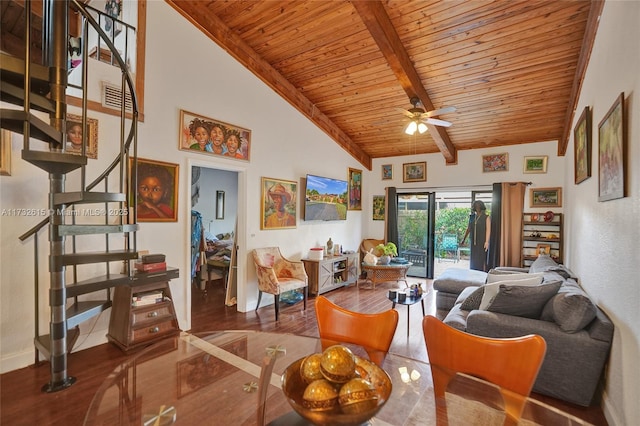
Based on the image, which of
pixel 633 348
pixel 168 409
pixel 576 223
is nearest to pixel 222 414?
pixel 168 409

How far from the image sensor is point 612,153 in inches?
77.8

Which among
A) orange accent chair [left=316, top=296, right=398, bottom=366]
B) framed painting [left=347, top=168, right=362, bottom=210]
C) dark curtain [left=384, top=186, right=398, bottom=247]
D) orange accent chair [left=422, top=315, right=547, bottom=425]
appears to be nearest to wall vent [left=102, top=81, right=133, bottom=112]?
orange accent chair [left=316, top=296, right=398, bottom=366]

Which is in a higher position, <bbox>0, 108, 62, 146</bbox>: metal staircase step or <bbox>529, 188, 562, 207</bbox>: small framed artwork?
<bbox>0, 108, 62, 146</bbox>: metal staircase step

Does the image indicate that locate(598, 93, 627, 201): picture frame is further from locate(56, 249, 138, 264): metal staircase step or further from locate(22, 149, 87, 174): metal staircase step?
locate(56, 249, 138, 264): metal staircase step

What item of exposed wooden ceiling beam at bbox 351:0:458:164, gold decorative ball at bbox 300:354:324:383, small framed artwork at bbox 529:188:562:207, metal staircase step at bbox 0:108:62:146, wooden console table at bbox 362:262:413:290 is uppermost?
exposed wooden ceiling beam at bbox 351:0:458:164

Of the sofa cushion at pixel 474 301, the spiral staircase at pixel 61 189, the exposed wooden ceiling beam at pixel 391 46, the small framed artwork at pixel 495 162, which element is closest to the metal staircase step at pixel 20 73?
the spiral staircase at pixel 61 189

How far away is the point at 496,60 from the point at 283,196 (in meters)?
3.40

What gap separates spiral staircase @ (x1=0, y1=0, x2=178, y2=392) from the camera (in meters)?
1.75

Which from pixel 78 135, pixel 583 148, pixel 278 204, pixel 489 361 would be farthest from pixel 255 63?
pixel 489 361

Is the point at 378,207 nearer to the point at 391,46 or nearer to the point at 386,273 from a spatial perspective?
the point at 386,273

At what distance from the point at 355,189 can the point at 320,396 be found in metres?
5.84

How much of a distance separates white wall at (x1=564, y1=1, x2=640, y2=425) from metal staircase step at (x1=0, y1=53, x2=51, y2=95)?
343 centimetres

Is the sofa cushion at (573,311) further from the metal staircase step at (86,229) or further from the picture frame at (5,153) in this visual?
the picture frame at (5,153)

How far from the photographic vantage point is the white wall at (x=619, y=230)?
159cm
